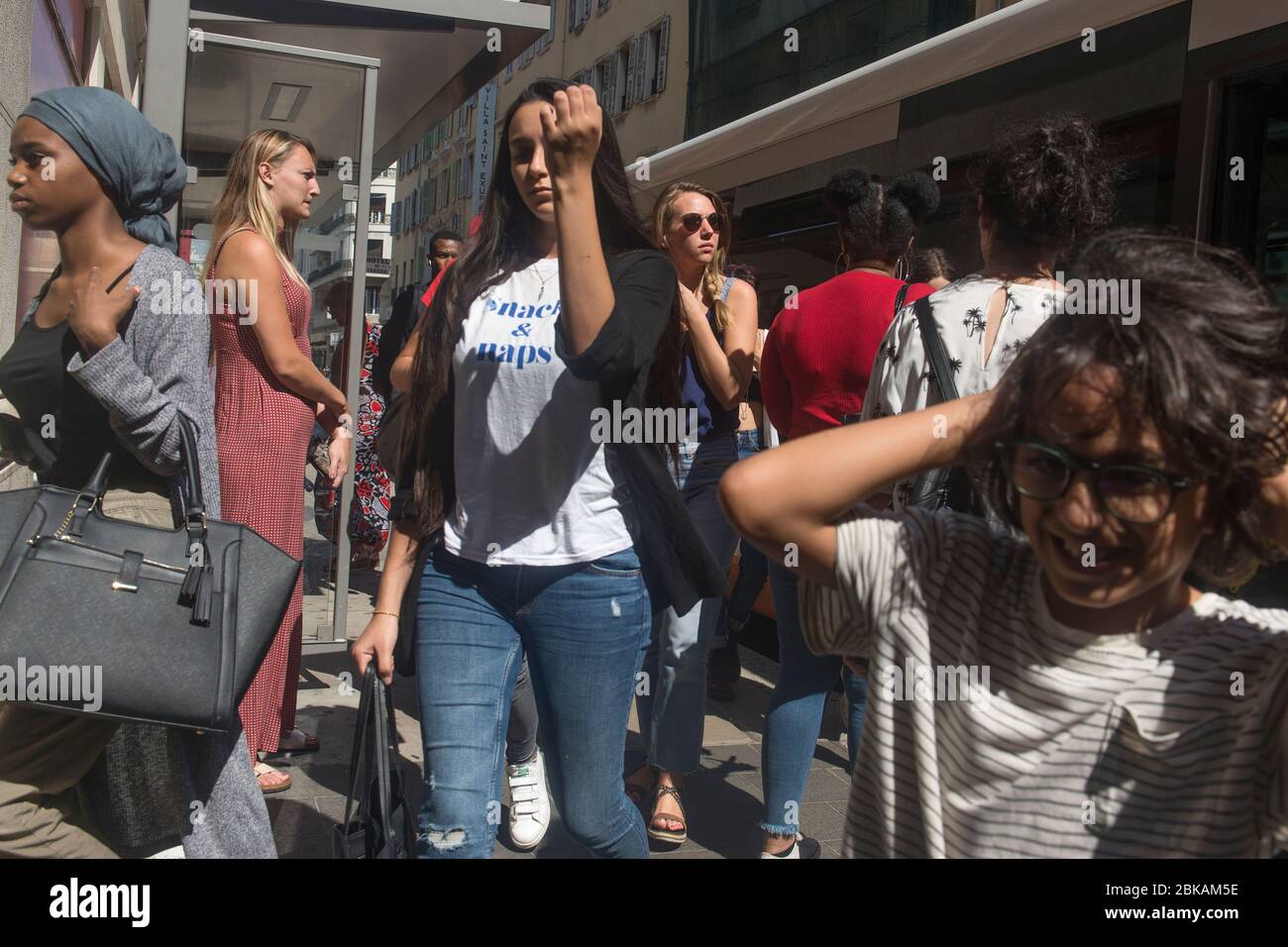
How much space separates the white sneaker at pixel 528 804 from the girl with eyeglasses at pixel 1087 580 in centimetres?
218

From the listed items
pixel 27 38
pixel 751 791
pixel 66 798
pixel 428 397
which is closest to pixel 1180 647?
pixel 428 397

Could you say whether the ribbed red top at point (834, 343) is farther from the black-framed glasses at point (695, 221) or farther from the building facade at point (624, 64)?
the building facade at point (624, 64)

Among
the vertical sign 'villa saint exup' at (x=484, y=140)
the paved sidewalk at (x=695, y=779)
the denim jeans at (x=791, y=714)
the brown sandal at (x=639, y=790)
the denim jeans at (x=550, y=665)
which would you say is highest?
the vertical sign 'villa saint exup' at (x=484, y=140)

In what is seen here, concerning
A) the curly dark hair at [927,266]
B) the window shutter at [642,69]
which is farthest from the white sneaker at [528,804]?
the window shutter at [642,69]

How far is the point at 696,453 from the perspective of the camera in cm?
408

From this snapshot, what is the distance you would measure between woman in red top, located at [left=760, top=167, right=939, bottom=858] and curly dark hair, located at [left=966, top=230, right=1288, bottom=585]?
1.93 meters

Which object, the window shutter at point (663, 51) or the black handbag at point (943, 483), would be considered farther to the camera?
the window shutter at point (663, 51)

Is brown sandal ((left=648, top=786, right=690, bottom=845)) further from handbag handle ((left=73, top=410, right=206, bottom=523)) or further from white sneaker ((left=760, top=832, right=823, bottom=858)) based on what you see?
handbag handle ((left=73, top=410, right=206, bottom=523))

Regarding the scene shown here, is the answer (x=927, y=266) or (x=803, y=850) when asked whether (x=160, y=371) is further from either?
(x=927, y=266)

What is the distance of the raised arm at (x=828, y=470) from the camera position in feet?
5.05

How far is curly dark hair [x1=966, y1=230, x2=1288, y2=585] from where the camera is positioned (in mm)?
1430

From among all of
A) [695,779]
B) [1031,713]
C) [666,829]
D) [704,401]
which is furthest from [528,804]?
[1031,713]

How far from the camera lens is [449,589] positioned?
239 cm
